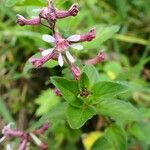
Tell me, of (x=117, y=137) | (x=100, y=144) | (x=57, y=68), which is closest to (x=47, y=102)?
(x=57, y=68)

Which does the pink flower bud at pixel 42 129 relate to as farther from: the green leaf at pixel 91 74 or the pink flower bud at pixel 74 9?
the pink flower bud at pixel 74 9

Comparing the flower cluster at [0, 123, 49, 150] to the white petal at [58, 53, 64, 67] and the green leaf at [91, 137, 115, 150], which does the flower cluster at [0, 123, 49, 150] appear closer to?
the green leaf at [91, 137, 115, 150]

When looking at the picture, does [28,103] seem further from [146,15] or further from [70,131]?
[146,15]

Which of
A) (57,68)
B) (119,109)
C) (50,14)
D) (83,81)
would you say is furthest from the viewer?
(57,68)

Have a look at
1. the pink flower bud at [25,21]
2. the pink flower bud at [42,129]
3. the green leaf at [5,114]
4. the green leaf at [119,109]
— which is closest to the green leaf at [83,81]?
the green leaf at [119,109]

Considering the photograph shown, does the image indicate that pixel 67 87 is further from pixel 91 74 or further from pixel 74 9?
pixel 74 9
